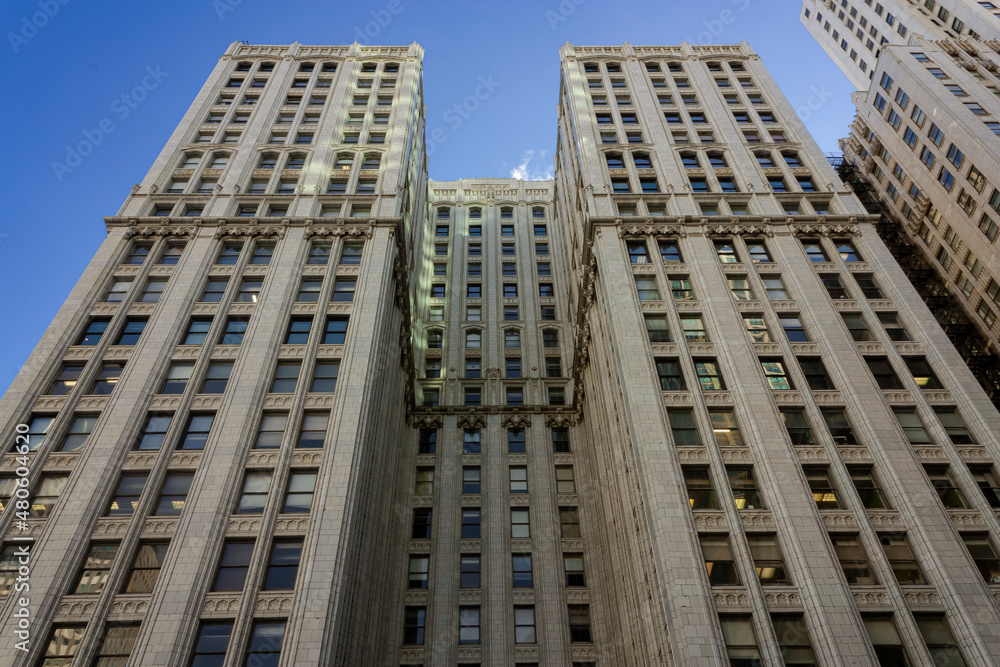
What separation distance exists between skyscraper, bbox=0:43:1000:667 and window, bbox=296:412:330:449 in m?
0.16

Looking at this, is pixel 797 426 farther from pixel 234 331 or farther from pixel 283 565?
pixel 234 331

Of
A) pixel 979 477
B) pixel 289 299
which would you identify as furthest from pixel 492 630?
pixel 979 477

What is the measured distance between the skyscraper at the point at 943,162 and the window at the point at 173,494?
175 ft

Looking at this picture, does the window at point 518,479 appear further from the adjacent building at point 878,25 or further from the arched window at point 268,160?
the adjacent building at point 878,25

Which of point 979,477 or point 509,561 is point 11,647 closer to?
point 509,561

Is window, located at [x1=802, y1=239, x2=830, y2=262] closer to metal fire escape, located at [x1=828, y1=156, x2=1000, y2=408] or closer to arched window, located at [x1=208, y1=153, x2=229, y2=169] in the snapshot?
metal fire escape, located at [x1=828, y1=156, x2=1000, y2=408]

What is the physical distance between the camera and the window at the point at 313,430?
3250 centimetres

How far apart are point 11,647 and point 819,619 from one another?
102ft

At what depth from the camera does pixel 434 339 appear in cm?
5875

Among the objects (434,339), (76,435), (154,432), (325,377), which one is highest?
(434,339)

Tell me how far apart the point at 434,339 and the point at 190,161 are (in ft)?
80.9

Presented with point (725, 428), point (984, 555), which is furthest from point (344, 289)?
point (984, 555)

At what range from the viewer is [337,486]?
98.6 feet

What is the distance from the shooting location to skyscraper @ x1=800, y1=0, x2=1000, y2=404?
4834 cm
